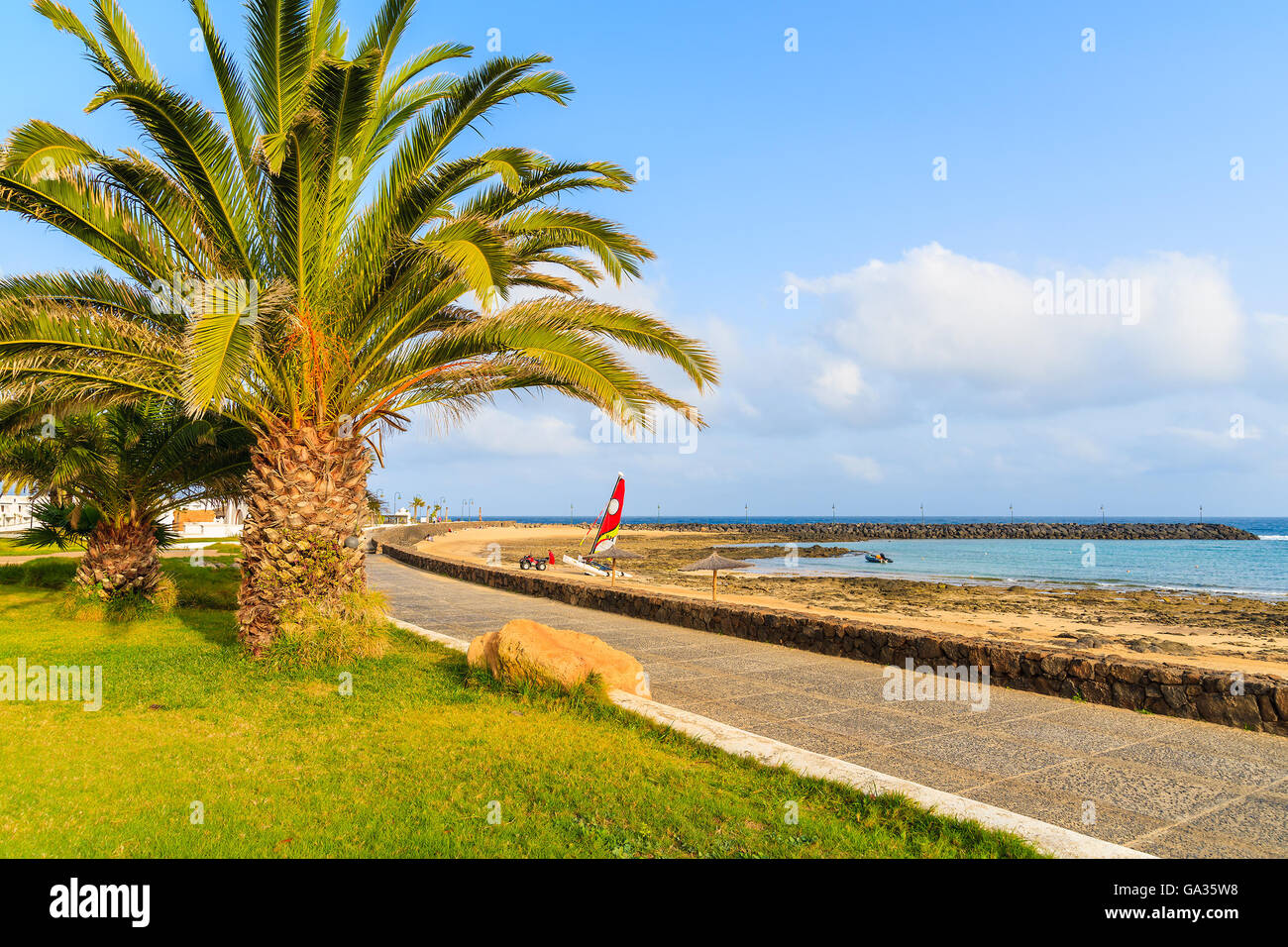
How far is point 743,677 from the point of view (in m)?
9.01

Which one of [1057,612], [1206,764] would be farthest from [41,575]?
[1057,612]

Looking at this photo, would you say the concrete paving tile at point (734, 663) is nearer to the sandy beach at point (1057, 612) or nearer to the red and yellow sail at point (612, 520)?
the sandy beach at point (1057, 612)

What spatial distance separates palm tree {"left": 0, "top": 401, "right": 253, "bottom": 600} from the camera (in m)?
11.8

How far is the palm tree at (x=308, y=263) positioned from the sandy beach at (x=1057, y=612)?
7954 mm

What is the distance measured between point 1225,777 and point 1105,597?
75.3ft

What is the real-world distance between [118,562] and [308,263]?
772 centimetres

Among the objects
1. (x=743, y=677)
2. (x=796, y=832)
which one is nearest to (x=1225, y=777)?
(x=796, y=832)

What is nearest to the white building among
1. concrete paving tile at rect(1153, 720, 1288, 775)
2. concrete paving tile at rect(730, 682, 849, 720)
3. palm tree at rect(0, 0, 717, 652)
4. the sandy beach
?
the sandy beach

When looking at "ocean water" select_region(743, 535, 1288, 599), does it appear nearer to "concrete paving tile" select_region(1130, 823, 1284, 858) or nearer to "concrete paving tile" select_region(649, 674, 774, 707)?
"concrete paving tile" select_region(649, 674, 774, 707)

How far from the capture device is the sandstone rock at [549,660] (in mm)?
7516

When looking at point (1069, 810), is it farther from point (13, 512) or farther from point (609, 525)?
point (13, 512)

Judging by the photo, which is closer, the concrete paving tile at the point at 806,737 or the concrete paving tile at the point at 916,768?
the concrete paving tile at the point at 916,768

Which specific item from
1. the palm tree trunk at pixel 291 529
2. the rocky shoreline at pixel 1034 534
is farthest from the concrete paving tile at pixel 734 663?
the rocky shoreline at pixel 1034 534

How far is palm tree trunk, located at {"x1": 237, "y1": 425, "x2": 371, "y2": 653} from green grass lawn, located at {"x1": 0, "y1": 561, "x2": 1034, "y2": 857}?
1.03m
